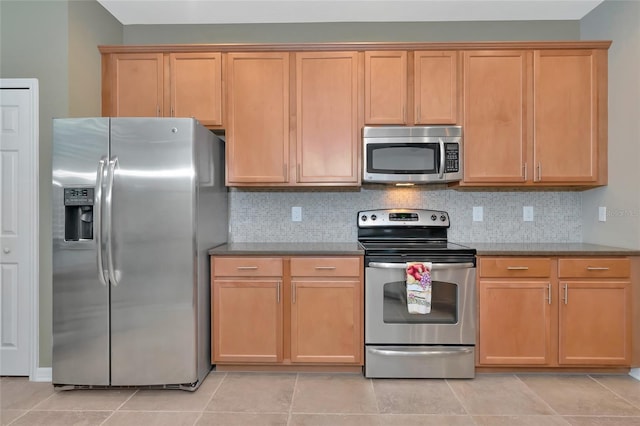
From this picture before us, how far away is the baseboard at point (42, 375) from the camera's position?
2719mm

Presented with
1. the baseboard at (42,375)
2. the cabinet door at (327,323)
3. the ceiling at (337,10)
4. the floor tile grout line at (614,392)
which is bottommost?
the floor tile grout line at (614,392)

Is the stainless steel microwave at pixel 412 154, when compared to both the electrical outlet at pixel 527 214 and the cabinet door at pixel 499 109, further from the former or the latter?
the electrical outlet at pixel 527 214

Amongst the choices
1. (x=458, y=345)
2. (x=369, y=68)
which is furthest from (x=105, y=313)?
(x=369, y=68)

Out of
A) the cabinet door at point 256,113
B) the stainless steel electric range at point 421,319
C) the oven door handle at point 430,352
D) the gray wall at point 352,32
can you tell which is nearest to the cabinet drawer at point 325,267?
the stainless steel electric range at point 421,319

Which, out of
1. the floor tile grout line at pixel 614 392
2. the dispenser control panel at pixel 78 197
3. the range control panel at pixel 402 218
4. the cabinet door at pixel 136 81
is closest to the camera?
the floor tile grout line at pixel 614 392

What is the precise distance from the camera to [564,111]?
3027 millimetres

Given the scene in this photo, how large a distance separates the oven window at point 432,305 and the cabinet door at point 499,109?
940mm

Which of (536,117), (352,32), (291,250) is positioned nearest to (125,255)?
(291,250)

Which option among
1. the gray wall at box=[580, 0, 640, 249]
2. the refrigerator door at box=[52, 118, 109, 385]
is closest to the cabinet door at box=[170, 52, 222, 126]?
the refrigerator door at box=[52, 118, 109, 385]

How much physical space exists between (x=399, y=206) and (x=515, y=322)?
1.26 metres

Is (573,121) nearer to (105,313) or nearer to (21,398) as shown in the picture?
(105,313)

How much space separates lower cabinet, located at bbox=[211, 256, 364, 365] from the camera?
9.14ft

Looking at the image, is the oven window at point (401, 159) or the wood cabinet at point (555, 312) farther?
the oven window at point (401, 159)

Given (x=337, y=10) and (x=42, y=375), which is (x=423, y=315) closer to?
(x=337, y=10)
